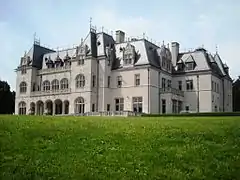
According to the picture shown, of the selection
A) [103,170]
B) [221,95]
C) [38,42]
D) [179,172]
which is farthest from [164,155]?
[38,42]

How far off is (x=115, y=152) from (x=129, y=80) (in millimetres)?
42403

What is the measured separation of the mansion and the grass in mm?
36317

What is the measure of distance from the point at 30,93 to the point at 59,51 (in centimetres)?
924

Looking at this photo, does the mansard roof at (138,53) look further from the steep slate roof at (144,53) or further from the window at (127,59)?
the window at (127,59)

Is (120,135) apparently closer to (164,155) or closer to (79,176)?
(164,155)

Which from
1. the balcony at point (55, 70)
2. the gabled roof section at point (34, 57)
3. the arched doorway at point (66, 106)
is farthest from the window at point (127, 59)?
the gabled roof section at point (34, 57)

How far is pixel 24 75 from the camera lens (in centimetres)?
6900

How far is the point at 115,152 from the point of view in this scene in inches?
603

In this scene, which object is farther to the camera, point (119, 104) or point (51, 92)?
point (51, 92)

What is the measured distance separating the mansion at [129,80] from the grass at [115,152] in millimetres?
36317

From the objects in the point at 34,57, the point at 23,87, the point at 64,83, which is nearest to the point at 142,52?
the point at 64,83

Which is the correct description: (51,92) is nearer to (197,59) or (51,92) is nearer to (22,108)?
(22,108)

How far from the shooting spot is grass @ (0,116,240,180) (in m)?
13.1

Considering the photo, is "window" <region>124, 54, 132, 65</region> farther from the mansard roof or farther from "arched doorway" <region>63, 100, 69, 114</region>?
"arched doorway" <region>63, 100, 69, 114</region>
